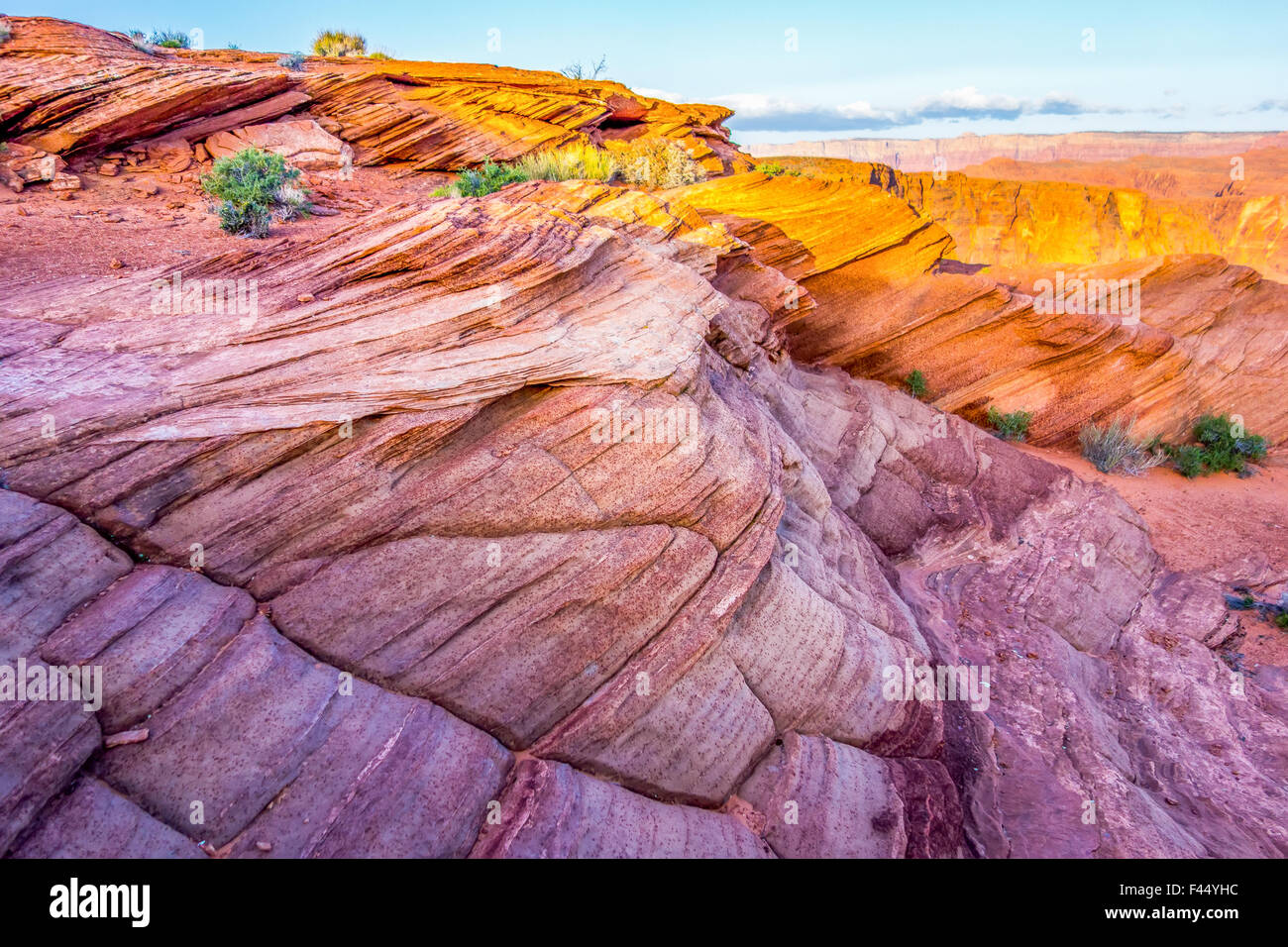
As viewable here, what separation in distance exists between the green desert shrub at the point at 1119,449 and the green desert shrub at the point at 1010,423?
4.65 feet

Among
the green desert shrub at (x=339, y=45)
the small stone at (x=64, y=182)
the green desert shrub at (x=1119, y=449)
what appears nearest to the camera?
the small stone at (x=64, y=182)

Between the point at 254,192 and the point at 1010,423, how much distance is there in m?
15.3

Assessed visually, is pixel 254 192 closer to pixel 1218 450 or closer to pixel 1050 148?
pixel 1218 450

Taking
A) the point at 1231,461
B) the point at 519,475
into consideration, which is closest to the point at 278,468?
the point at 519,475

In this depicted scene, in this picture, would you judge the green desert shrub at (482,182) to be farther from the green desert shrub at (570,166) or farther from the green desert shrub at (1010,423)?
the green desert shrub at (1010,423)

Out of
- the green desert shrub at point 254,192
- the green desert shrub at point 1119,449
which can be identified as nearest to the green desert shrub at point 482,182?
the green desert shrub at point 254,192

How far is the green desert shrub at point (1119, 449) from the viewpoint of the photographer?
573 inches

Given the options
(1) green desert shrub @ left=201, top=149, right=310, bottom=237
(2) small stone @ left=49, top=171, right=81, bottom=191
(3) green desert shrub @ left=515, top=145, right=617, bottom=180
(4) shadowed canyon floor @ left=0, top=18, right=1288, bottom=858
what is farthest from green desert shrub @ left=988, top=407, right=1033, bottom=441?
(2) small stone @ left=49, top=171, right=81, bottom=191

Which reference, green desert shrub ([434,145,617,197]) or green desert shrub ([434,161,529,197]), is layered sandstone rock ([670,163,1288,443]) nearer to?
green desert shrub ([434,145,617,197])

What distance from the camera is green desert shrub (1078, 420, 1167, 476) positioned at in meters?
14.5

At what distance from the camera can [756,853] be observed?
4.86 metres

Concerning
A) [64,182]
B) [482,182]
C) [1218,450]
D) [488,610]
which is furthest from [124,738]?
[1218,450]

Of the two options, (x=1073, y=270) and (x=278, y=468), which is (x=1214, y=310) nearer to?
(x=1073, y=270)
